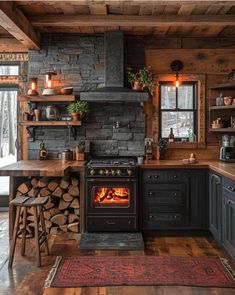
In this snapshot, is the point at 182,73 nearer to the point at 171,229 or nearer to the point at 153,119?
the point at 153,119

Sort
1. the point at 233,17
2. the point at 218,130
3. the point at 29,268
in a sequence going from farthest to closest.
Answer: the point at 218,130 < the point at 233,17 < the point at 29,268

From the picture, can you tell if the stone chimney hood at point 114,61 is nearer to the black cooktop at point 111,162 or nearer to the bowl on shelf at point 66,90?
the bowl on shelf at point 66,90

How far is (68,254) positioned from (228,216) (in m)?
1.83

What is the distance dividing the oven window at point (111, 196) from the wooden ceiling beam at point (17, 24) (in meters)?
2.20

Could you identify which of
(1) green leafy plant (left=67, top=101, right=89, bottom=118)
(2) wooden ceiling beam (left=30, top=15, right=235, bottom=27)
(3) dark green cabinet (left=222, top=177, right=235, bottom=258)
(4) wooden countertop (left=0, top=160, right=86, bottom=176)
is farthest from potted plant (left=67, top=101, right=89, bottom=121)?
(3) dark green cabinet (left=222, top=177, right=235, bottom=258)

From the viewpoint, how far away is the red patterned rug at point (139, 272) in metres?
3.52

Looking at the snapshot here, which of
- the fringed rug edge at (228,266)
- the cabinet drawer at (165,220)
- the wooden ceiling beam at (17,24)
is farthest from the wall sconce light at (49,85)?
the fringed rug edge at (228,266)

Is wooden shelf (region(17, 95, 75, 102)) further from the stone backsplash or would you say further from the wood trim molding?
the wood trim molding

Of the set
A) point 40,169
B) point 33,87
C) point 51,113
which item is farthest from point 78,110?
point 40,169

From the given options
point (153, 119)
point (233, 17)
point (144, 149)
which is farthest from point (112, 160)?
point (233, 17)

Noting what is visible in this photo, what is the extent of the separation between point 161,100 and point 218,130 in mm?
984

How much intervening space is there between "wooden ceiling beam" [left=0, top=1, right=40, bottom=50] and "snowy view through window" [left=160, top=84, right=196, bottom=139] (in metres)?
2.04

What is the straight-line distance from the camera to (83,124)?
5.80 meters

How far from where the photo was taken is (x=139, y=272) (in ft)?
12.4
